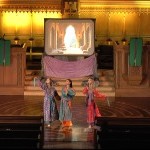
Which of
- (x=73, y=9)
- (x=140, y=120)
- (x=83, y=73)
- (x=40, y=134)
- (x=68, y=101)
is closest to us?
(x=40, y=134)

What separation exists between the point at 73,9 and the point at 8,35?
13.6ft

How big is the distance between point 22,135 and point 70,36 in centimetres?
774

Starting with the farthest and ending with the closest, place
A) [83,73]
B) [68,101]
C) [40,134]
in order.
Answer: [83,73] → [68,101] → [40,134]

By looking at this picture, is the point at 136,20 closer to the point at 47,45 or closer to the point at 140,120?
the point at 47,45

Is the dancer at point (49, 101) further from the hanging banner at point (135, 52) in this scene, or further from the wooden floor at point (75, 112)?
the hanging banner at point (135, 52)

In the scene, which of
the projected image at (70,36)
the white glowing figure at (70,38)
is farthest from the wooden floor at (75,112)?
the white glowing figure at (70,38)

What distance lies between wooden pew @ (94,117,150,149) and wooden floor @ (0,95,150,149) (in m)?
0.78

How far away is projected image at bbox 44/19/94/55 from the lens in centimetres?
1633

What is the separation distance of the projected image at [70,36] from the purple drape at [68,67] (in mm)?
362

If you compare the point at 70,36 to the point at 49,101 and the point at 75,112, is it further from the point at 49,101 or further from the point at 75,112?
the point at 49,101

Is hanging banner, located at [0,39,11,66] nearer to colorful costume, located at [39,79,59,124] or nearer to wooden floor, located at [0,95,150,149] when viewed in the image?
wooden floor, located at [0,95,150,149]

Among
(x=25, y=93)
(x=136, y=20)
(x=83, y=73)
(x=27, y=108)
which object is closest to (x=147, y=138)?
(x=27, y=108)

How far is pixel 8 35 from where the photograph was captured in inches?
845

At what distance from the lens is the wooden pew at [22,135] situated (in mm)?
8664
